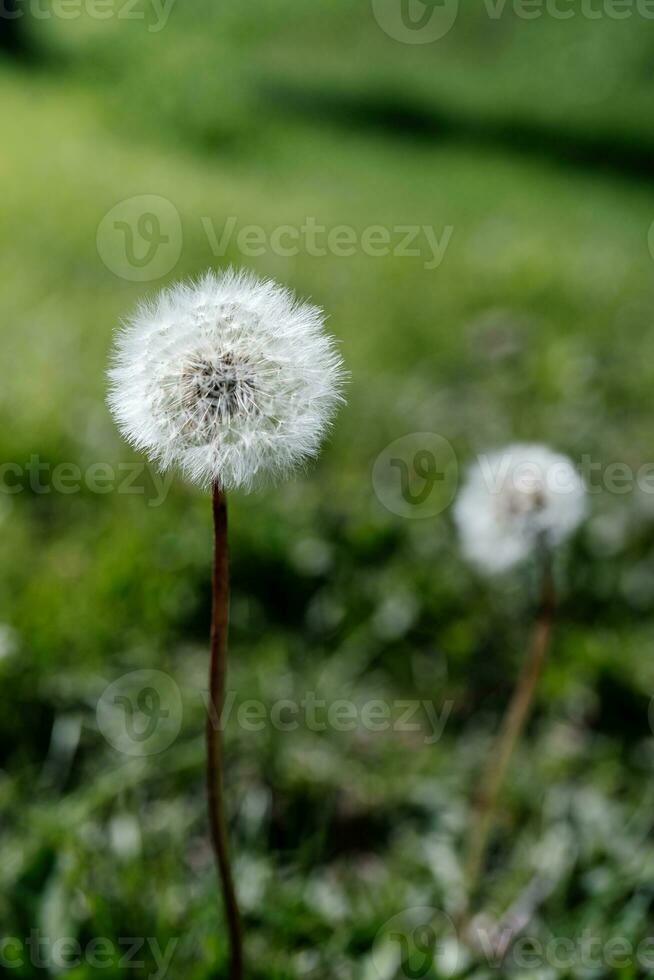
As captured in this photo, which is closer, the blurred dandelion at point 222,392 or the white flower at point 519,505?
the blurred dandelion at point 222,392

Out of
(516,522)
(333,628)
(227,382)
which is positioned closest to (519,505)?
(516,522)

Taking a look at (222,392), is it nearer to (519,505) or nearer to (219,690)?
(219,690)

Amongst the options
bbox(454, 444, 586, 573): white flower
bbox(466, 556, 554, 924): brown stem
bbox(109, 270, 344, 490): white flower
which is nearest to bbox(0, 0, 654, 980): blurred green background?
bbox(466, 556, 554, 924): brown stem

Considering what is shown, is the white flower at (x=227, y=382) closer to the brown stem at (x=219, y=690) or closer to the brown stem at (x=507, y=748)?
the brown stem at (x=219, y=690)

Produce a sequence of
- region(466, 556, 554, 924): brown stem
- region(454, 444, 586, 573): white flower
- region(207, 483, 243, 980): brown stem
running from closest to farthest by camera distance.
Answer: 1. region(207, 483, 243, 980): brown stem
2. region(466, 556, 554, 924): brown stem
3. region(454, 444, 586, 573): white flower

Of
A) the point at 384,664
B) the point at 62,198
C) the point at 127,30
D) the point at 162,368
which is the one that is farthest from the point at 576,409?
the point at 127,30

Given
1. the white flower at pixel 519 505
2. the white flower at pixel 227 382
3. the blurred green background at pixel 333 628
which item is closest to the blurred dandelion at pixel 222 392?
the white flower at pixel 227 382

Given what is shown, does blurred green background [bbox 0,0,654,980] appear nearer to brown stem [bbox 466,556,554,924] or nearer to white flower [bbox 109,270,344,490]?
brown stem [bbox 466,556,554,924]
